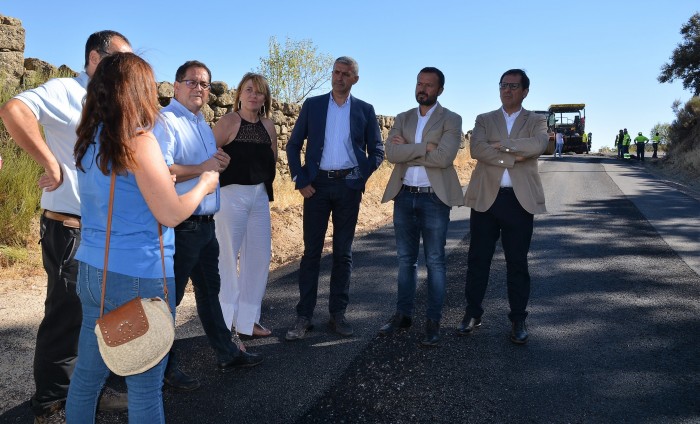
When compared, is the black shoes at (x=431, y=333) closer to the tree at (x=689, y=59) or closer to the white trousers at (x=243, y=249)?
the white trousers at (x=243, y=249)

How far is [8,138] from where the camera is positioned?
22.7 ft

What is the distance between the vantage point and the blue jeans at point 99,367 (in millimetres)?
2094

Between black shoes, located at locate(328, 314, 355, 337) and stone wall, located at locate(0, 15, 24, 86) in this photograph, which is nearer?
black shoes, located at locate(328, 314, 355, 337)

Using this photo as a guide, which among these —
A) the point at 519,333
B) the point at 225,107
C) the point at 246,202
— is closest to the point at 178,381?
the point at 246,202

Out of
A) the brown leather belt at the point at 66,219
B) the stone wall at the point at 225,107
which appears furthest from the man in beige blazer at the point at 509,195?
the stone wall at the point at 225,107

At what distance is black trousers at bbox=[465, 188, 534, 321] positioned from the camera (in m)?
4.25

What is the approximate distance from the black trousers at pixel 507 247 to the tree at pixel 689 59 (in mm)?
33613

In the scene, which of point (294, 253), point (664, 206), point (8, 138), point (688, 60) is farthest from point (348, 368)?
point (688, 60)

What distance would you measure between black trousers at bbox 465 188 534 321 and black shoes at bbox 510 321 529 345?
0.04 meters

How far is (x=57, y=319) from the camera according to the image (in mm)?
2852

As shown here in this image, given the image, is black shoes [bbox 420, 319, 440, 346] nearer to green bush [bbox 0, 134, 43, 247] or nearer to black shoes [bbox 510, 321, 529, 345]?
black shoes [bbox 510, 321, 529, 345]

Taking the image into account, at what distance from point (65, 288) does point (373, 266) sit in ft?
13.4

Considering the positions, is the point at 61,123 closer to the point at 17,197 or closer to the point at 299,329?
the point at 299,329

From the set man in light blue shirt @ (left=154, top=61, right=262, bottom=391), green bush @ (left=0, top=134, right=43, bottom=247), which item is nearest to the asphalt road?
man in light blue shirt @ (left=154, top=61, right=262, bottom=391)
